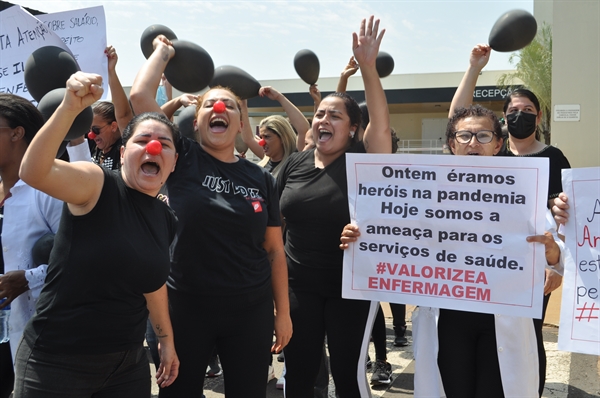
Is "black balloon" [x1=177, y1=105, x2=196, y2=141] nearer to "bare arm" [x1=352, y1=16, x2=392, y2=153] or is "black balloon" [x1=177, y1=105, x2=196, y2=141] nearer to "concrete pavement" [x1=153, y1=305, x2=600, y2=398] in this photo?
"bare arm" [x1=352, y1=16, x2=392, y2=153]

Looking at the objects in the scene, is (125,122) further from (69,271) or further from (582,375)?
(582,375)

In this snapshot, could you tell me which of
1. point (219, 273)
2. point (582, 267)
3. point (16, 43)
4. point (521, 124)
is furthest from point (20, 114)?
point (521, 124)

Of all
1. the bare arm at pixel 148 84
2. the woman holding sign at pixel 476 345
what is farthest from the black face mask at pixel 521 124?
the bare arm at pixel 148 84

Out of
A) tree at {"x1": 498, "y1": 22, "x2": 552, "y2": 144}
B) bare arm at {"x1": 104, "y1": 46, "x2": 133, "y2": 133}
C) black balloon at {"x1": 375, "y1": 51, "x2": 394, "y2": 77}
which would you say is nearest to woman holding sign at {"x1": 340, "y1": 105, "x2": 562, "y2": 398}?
bare arm at {"x1": 104, "y1": 46, "x2": 133, "y2": 133}

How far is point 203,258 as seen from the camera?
2926mm

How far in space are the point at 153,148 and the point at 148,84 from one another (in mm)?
853

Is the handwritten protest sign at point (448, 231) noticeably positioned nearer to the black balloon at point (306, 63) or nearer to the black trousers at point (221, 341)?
the black trousers at point (221, 341)

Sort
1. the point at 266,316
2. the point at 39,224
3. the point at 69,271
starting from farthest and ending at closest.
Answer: the point at 266,316
the point at 39,224
the point at 69,271

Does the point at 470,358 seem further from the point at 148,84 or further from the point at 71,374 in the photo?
the point at 148,84

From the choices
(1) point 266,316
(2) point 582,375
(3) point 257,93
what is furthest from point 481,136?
(2) point 582,375

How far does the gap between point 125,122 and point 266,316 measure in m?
1.75

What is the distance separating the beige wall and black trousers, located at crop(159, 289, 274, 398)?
12.4 metres

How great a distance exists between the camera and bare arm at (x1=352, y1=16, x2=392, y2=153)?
3.51 meters

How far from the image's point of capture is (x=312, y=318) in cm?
348
